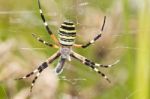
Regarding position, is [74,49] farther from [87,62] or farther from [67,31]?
[67,31]

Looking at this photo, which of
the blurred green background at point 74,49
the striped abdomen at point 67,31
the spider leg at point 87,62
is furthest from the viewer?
the spider leg at point 87,62

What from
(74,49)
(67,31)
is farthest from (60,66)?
(67,31)

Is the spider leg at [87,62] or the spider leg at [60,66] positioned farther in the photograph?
the spider leg at [87,62]

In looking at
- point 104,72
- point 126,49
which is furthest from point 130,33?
point 104,72

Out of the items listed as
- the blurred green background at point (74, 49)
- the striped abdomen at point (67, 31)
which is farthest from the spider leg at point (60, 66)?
the striped abdomen at point (67, 31)

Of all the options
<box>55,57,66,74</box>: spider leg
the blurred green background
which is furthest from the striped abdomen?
<box>55,57,66,74</box>: spider leg

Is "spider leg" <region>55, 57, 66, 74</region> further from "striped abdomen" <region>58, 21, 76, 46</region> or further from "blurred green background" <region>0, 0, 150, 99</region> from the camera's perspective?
"striped abdomen" <region>58, 21, 76, 46</region>

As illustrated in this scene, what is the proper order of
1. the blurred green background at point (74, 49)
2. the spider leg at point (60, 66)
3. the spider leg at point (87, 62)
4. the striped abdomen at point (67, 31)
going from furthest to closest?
the spider leg at point (87, 62) < the spider leg at point (60, 66) < the blurred green background at point (74, 49) < the striped abdomen at point (67, 31)

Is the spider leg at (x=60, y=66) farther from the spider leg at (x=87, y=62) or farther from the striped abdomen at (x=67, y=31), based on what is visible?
the striped abdomen at (x=67, y=31)
